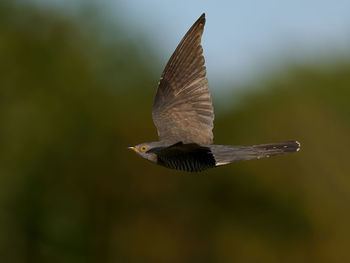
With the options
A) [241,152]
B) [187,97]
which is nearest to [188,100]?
[187,97]

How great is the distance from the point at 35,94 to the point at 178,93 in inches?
679

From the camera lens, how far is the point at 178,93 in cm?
804

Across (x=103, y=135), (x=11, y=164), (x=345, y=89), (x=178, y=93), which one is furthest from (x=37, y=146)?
(x=178, y=93)

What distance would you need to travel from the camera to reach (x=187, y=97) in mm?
8000

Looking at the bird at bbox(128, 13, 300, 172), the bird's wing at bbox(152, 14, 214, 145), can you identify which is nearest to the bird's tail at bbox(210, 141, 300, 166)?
the bird at bbox(128, 13, 300, 172)

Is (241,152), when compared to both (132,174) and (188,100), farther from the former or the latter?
(132,174)

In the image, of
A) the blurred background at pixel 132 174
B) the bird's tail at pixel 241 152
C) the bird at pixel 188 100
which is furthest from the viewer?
the blurred background at pixel 132 174

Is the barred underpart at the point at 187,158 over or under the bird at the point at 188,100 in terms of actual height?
under

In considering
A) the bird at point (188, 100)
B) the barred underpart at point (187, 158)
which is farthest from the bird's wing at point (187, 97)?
the barred underpart at point (187, 158)

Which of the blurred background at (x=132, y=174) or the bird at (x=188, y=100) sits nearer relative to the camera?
the bird at (x=188, y=100)

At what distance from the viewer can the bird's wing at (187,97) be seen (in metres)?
7.87

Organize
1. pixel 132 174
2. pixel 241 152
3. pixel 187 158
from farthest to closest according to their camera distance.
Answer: pixel 132 174 → pixel 241 152 → pixel 187 158

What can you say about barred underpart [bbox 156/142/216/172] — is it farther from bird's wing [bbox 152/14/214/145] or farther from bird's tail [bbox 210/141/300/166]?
bird's wing [bbox 152/14/214/145]

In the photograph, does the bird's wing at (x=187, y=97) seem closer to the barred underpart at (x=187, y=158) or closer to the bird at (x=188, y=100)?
the bird at (x=188, y=100)
